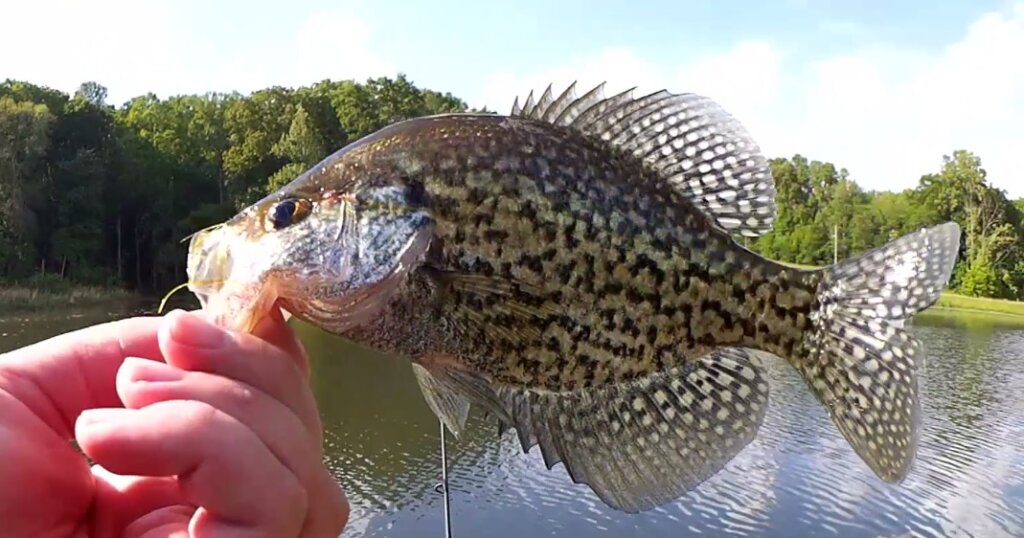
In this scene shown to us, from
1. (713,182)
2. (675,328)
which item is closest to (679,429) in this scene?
(675,328)

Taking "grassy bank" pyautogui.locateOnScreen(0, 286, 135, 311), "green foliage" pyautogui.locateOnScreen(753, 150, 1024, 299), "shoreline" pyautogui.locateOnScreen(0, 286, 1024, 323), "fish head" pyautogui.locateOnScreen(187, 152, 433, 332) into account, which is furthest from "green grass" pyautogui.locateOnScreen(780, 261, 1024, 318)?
"fish head" pyautogui.locateOnScreen(187, 152, 433, 332)

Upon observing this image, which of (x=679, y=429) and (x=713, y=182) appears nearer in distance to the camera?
(x=679, y=429)

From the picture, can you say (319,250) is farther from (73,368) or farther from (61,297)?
(61,297)

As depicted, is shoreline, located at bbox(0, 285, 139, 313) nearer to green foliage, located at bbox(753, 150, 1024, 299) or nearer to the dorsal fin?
green foliage, located at bbox(753, 150, 1024, 299)

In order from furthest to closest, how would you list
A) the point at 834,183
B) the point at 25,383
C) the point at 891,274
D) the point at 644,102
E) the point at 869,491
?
the point at 834,183 < the point at 869,491 < the point at 891,274 < the point at 644,102 < the point at 25,383

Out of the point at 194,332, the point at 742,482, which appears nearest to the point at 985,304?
the point at 742,482

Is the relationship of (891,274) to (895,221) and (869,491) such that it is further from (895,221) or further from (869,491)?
(895,221)

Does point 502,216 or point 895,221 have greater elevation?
point 895,221
